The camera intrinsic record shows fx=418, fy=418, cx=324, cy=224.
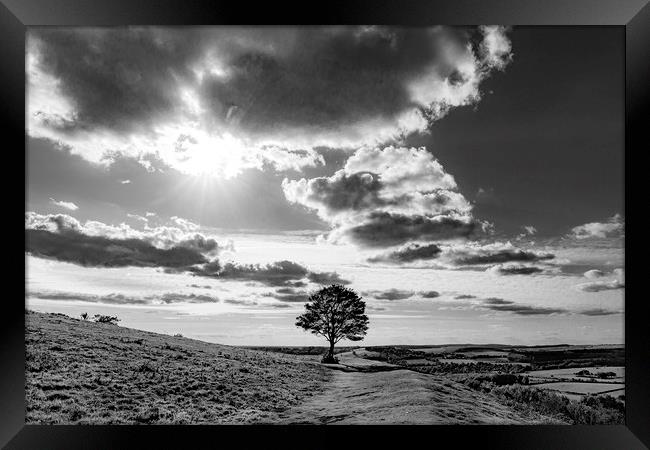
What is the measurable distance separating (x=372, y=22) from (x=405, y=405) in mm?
7835

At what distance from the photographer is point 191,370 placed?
42.0 ft

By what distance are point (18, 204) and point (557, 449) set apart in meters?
10.3

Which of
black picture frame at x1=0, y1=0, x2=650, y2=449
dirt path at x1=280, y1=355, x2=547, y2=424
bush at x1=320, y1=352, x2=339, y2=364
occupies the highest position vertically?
black picture frame at x1=0, y1=0, x2=650, y2=449

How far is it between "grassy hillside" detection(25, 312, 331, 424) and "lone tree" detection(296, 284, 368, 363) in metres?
1.77

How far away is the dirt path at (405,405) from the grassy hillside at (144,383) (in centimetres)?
89

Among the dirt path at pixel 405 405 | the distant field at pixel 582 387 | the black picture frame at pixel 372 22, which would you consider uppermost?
the black picture frame at pixel 372 22

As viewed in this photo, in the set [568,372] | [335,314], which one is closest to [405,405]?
[568,372]

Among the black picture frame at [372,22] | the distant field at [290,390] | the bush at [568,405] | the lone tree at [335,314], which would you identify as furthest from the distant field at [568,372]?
the lone tree at [335,314]

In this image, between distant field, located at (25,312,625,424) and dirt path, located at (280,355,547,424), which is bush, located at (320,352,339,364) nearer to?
distant field, located at (25,312,625,424)

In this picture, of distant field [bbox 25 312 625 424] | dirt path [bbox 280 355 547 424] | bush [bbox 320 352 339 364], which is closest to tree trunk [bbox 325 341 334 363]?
bush [bbox 320 352 339 364]

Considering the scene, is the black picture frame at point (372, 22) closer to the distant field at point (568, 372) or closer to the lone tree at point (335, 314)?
the distant field at point (568, 372)

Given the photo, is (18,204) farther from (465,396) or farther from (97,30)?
(465,396)

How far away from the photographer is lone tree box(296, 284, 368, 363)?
44.6ft

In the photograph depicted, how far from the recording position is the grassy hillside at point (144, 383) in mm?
9312
